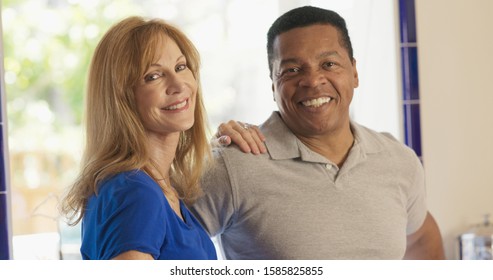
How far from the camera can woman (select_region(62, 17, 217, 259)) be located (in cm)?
88

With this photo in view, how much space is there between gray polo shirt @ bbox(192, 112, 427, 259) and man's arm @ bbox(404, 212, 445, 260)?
0.15 metres

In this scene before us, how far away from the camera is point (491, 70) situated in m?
1.39

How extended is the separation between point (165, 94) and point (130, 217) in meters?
0.20

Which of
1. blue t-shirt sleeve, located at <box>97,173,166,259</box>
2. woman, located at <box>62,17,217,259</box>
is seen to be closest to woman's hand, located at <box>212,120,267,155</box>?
woman, located at <box>62,17,217,259</box>

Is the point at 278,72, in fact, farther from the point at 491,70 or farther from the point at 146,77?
the point at 491,70

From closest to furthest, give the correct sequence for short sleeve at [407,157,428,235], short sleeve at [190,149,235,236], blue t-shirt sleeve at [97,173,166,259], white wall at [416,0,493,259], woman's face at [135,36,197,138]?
blue t-shirt sleeve at [97,173,166,259], woman's face at [135,36,197,138], short sleeve at [190,149,235,236], short sleeve at [407,157,428,235], white wall at [416,0,493,259]

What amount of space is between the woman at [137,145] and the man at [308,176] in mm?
104

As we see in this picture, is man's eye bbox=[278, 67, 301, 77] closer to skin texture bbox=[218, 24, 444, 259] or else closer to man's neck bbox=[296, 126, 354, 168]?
skin texture bbox=[218, 24, 444, 259]

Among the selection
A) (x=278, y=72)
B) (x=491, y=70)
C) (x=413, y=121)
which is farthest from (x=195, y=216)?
(x=491, y=70)

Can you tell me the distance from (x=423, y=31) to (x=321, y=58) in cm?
36

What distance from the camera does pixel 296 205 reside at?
1120 mm

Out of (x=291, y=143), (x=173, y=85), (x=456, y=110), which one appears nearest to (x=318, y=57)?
(x=291, y=143)

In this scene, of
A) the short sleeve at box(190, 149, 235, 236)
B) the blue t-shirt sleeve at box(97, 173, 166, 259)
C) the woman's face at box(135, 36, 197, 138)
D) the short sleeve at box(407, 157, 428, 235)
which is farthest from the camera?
the short sleeve at box(407, 157, 428, 235)

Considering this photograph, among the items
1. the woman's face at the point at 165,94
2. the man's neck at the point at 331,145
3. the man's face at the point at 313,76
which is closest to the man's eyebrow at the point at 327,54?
the man's face at the point at 313,76
